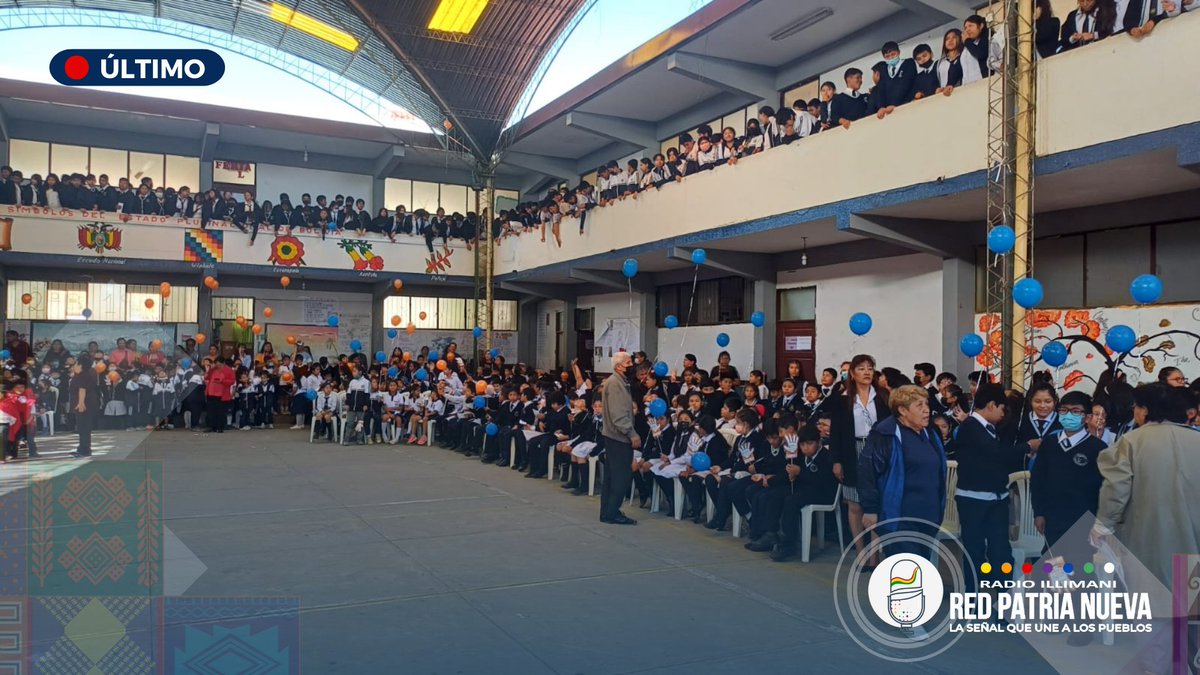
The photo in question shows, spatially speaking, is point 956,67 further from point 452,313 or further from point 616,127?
point 452,313

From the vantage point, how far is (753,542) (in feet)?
24.1

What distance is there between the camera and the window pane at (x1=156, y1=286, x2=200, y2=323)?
22.3 m

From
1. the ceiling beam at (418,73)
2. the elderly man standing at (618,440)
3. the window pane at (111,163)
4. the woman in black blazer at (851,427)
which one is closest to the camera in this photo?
the woman in black blazer at (851,427)

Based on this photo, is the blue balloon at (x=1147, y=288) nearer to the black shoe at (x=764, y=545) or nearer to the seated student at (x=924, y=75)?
the seated student at (x=924, y=75)

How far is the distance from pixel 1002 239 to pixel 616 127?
12077 millimetres

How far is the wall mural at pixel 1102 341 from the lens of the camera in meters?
8.84

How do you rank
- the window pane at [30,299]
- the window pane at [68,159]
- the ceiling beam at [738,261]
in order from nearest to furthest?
the ceiling beam at [738,261]
the window pane at [30,299]
the window pane at [68,159]

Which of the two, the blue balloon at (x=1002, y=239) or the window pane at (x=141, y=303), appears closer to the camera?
the blue balloon at (x=1002, y=239)

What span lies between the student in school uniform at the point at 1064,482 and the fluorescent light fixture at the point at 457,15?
52.1 feet

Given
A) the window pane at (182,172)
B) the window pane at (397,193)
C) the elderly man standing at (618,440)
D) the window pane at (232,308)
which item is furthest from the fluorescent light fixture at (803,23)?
the window pane at (182,172)

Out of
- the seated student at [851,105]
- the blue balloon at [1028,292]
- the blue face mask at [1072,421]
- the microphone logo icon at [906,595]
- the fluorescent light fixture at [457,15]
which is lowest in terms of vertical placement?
the microphone logo icon at [906,595]

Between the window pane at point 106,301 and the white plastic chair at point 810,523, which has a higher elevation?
the window pane at point 106,301

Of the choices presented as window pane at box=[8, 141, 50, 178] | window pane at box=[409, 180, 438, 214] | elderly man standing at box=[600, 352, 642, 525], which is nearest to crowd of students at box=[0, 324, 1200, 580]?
elderly man standing at box=[600, 352, 642, 525]

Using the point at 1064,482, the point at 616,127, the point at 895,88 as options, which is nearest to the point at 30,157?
the point at 616,127
